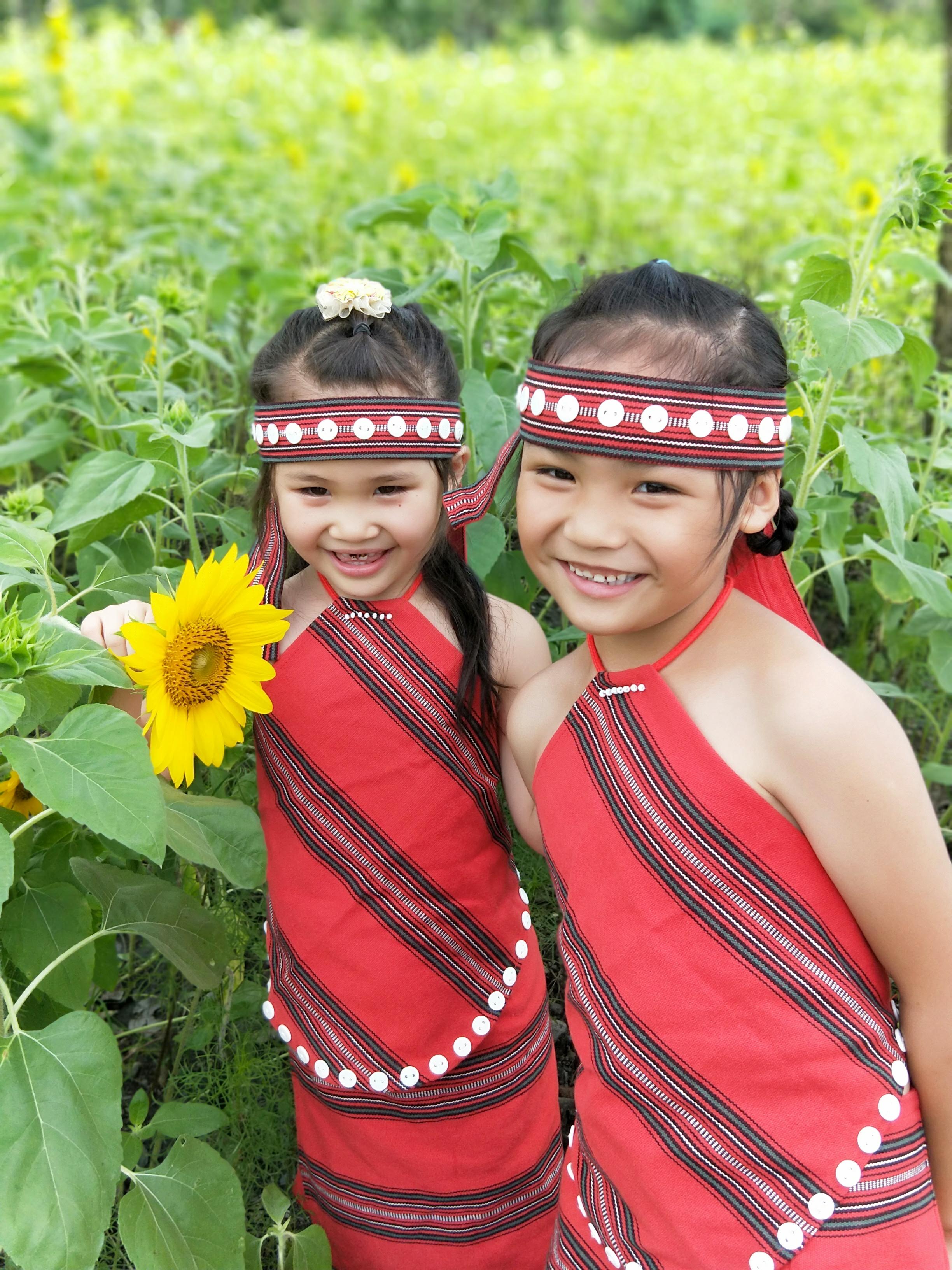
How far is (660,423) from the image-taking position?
113 cm

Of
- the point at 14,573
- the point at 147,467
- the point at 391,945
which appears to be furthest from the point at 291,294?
the point at 391,945

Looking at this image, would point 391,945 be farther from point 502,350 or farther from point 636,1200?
point 502,350

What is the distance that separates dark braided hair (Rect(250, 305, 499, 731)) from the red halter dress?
31 cm

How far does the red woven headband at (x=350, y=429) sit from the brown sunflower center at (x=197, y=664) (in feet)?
0.76

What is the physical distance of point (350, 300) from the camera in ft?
5.02

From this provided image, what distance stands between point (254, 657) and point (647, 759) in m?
0.46

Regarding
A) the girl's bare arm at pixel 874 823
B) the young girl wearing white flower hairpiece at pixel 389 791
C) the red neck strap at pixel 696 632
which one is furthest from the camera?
the young girl wearing white flower hairpiece at pixel 389 791

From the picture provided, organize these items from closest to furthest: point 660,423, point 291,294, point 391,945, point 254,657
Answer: point 660,423 < point 254,657 < point 391,945 < point 291,294

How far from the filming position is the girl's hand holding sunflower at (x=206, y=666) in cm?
137

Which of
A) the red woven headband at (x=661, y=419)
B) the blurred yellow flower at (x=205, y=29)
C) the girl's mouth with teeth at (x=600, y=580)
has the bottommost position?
the blurred yellow flower at (x=205, y=29)

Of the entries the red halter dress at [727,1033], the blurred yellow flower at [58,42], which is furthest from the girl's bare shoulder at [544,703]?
the blurred yellow flower at [58,42]

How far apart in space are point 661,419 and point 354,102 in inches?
269

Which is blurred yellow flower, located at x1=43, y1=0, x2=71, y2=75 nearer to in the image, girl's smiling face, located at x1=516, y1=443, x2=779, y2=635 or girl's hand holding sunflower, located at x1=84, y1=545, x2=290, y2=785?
girl's hand holding sunflower, located at x1=84, y1=545, x2=290, y2=785

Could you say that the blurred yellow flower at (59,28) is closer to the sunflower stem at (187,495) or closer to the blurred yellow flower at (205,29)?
the blurred yellow flower at (205,29)
